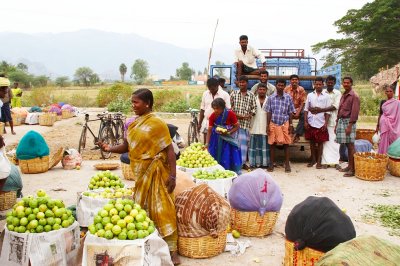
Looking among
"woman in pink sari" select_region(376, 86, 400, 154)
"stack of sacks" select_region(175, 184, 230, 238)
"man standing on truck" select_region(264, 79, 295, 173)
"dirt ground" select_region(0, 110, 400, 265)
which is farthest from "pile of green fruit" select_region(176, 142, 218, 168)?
"woman in pink sari" select_region(376, 86, 400, 154)

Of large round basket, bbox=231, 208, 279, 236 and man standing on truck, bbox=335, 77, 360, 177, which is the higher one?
man standing on truck, bbox=335, 77, 360, 177

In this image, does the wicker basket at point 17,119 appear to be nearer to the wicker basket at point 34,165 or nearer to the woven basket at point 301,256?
the wicker basket at point 34,165

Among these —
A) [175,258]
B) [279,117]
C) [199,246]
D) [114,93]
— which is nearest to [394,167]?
[279,117]

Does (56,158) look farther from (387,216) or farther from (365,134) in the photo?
(365,134)

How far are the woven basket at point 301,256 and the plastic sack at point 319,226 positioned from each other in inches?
1.7

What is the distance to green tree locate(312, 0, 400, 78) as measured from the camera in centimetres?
2761

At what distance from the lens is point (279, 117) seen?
26.2 feet

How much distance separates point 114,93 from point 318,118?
63.3ft

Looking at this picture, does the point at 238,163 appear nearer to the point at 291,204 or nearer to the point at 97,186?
the point at 291,204

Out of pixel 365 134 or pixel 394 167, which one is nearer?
pixel 394 167

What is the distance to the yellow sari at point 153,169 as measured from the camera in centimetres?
380

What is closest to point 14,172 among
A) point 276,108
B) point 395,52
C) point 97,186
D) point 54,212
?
point 97,186

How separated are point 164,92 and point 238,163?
59.2 feet

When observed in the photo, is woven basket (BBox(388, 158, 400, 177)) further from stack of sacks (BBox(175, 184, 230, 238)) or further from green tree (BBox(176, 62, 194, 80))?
green tree (BBox(176, 62, 194, 80))
